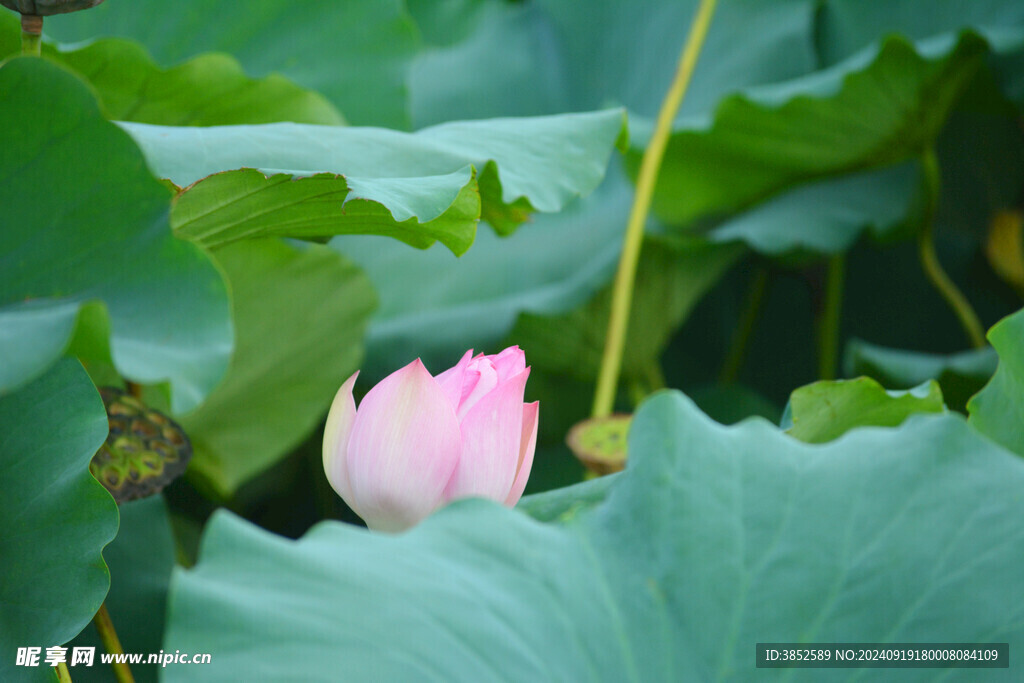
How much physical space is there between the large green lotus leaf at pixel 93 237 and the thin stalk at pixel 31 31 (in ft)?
0.16

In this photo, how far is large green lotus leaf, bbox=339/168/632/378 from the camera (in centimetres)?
110

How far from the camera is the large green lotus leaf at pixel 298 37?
0.89 m

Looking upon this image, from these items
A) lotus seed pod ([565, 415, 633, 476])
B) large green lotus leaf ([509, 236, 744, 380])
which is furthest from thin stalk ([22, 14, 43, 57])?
large green lotus leaf ([509, 236, 744, 380])

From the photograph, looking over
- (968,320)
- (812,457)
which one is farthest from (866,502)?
(968,320)

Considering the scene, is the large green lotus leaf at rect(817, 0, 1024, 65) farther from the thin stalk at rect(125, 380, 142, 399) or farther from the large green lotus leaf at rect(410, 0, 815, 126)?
the thin stalk at rect(125, 380, 142, 399)

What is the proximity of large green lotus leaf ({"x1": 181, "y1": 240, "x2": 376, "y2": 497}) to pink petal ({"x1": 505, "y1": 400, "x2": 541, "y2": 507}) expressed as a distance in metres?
0.47

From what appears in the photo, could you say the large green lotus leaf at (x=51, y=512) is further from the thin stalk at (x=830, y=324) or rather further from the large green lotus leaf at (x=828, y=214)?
the thin stalk at (x=830, y=324)

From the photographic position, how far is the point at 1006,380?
18.1 inches

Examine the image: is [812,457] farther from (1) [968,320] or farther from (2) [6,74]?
(1) [968,320]

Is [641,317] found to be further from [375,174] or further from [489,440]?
[489,440]

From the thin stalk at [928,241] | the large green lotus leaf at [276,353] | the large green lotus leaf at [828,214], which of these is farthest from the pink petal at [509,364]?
the thin stalk at [928,241]

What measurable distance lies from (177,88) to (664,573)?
529 millimetres

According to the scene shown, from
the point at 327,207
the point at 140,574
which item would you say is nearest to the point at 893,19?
the point at 327,207

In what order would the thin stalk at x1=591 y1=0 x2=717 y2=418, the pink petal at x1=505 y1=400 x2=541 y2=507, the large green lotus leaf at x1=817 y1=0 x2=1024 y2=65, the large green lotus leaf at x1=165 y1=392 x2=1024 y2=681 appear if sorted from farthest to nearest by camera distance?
1. the large green lotus leaf at x1=817 y1=0 x2=1024 y2=65
2. the thin stalk at x1=591 y1=0 x2=717 y2=418
3. the pink petal at x1=505 y1=400 x2=541 y2=507
4. the large green lotus leaf at x1=165 y1=392 x2=1024 y2=681
